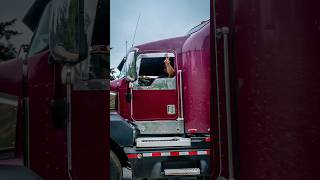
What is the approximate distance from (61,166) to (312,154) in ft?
4.24

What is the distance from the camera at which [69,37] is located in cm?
205

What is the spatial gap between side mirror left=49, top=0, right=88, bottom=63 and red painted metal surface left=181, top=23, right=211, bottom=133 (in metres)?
5.47

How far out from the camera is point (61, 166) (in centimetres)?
238

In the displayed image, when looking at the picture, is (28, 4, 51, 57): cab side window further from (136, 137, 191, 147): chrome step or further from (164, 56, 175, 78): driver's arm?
(164, 56, 175, 78): driver's arm

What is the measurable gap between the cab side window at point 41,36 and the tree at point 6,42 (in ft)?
0.33

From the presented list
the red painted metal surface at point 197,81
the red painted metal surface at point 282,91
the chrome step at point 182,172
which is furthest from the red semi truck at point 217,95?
the red painted metal surface at point 197,81

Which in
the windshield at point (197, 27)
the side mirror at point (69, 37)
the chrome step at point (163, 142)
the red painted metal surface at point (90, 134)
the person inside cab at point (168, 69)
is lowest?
the chrome step at point (163, 142)

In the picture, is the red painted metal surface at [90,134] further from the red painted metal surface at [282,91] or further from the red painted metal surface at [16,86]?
the red painted metal surface at [282,91]

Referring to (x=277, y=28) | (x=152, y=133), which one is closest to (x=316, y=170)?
(x=277, y=28)

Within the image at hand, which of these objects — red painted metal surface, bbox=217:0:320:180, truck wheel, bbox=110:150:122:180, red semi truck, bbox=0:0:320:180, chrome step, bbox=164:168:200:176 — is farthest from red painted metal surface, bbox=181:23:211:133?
red painted metal surface, bbox=217:0:320:180

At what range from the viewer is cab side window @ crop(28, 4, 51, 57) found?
247 cm

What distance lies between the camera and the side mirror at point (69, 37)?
204cm

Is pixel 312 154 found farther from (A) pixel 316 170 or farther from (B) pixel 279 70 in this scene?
(B) pixel 279 70

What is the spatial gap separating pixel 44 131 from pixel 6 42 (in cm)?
53
